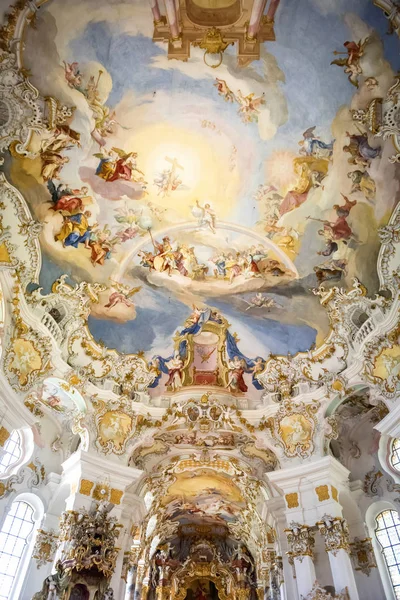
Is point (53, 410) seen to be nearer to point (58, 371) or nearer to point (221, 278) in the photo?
point (58, 371)

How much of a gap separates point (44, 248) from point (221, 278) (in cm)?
606

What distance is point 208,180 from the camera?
1464 centimetres

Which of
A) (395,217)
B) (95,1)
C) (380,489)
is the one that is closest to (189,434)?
(380,489)

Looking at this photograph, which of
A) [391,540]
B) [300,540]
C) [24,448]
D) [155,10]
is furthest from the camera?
[24,448]

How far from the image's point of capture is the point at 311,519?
1390 centimetres

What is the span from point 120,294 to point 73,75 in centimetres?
697

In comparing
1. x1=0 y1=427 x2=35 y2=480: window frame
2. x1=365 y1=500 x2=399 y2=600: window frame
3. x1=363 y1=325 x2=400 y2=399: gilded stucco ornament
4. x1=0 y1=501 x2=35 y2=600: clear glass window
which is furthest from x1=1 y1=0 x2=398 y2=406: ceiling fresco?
x1=0 y1=501 x2=35 y2=600: clear glass window

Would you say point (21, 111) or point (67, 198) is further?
point (67, 198)

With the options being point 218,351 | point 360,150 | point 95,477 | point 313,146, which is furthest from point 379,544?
point 313,146

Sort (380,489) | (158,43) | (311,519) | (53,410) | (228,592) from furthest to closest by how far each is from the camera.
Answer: (228,592)
(53,410)
(380,489)
(311,519)
(158,43)

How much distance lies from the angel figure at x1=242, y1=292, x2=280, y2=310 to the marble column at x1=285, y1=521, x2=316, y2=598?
698 centimetres

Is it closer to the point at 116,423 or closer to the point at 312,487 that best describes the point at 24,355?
the point at 116,423

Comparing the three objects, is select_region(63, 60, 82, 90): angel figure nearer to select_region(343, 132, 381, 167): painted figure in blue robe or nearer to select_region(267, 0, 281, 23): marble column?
select_region(267, 0, 281, 23): marble column

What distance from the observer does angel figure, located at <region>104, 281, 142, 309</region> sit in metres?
16.0
